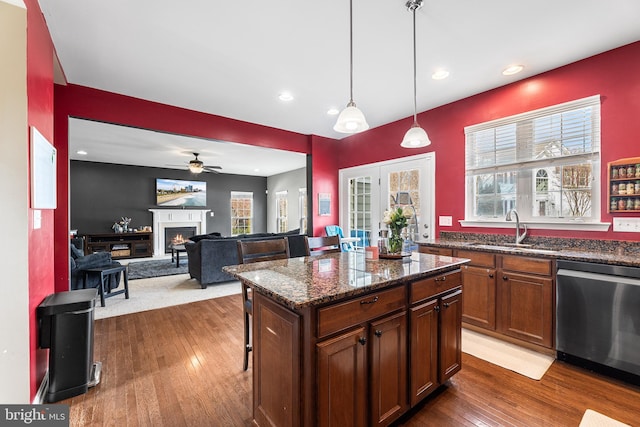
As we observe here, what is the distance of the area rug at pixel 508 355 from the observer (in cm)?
228

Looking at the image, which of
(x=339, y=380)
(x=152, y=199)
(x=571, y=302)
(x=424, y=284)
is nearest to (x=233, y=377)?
(x=339, y=380)

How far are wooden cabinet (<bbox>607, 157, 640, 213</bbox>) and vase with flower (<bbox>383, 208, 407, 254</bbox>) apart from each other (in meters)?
2.08

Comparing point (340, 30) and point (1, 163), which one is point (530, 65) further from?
point (1, 163)

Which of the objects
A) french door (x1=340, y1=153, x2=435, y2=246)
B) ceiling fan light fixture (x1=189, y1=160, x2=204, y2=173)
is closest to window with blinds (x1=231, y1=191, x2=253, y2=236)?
ceiling fan light fixture (x1=189, y1=160, x2=204, y2=173)

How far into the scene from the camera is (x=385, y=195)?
15.4 ft

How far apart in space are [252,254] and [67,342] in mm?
1392

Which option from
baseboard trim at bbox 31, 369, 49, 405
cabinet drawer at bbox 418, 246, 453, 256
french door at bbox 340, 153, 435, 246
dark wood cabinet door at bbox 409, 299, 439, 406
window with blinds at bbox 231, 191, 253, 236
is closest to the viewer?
dark wood cabinet door at bbox 409, 299, 439, 406

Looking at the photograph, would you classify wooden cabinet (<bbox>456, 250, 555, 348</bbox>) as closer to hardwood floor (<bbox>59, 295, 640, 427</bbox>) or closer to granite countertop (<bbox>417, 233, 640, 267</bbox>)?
granite countertop (<bbox>417, 233, 640, 267</bbox>)

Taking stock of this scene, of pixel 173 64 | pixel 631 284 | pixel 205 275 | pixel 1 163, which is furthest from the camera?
pixel 205 275

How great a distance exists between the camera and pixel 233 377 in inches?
86.7

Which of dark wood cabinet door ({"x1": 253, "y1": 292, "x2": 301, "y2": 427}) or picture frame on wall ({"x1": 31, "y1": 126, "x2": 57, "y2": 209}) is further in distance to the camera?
picture frame on wall ({"x1": 31, "y1": 126, "x2": 57, "y2": 209})

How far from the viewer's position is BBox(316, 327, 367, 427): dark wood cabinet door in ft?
4.12

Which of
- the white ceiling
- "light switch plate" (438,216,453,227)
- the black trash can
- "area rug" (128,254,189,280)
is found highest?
the white ceiling

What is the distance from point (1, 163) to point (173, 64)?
5.93ft
